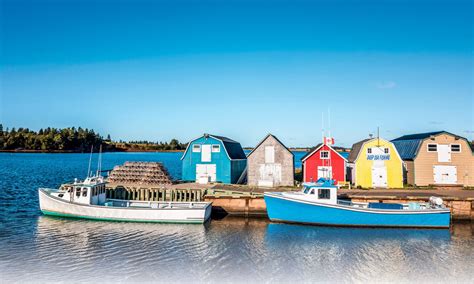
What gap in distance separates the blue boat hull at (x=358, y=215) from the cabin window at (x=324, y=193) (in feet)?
1.93

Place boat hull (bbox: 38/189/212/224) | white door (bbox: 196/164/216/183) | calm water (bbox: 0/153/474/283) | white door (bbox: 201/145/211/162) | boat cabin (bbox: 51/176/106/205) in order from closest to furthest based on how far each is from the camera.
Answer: calm water (bbox: 0/153/474/283), boat hull (bbox: 38/189/212/224), boat cabin (bbox: 51/176/106/205), white door (bbox: 196/164/216/183), white door (bbox: 201/145/211/162)

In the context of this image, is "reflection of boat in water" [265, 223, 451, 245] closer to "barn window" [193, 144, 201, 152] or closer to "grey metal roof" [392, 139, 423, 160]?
"grey metal roof" [392, 139, 423, 160]

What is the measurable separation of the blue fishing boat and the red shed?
7805 millimetres

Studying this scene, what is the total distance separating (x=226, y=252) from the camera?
55.4 feet

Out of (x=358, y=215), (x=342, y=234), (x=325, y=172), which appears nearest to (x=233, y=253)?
(x=342, y=234)

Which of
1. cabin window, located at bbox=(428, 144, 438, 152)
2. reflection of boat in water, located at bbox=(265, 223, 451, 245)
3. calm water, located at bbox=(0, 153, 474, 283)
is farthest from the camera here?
cabin window, located at bbox=(428, 144, 438, 152)

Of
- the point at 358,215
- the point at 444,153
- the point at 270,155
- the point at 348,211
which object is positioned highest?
the point at 444,153

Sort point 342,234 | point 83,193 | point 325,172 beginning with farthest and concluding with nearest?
point 325,172, point 83,193, point 342,234

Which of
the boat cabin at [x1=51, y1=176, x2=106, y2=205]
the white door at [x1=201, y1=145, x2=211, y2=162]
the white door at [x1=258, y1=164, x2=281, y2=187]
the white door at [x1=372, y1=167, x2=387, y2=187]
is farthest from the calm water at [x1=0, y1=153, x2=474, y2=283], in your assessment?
the white door at [x1=201, y1=145, x2=211, y2=162]

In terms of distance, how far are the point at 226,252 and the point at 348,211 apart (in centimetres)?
925

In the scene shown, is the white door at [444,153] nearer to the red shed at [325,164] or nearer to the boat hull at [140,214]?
the red shed at [325,164]

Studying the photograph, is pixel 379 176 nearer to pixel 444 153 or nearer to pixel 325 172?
pixel 325 172

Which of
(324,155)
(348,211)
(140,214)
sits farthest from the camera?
(324,155)

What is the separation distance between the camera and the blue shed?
3219 cm
